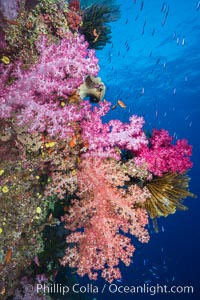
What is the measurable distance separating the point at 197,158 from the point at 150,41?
58.2 meters

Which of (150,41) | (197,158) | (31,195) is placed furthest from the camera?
(197,158)

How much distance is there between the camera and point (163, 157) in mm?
4195

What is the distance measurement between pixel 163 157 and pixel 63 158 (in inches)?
68.4

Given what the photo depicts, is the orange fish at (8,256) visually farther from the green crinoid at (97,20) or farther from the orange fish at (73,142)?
the green crinoid at (97,20)

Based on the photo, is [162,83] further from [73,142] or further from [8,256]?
[8,256]

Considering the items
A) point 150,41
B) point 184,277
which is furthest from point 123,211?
point 184,277

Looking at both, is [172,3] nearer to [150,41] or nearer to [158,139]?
[150,41]

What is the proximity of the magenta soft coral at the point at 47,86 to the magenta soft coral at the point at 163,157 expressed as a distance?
4.66 feet

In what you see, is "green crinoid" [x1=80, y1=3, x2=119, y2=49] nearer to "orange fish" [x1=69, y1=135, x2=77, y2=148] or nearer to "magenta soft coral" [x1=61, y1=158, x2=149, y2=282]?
"orange fish" [x1=69, y1=135, x2=77, y2=148]

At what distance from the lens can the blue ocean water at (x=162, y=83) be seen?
86.7 feet

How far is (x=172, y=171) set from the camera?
4.21 metres

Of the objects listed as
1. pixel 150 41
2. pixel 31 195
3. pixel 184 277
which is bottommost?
pixel 184 277

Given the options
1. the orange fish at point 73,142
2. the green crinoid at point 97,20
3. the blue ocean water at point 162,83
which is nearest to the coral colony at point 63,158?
the orange fish at point 73,142

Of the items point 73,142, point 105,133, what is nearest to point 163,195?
point 105,133
